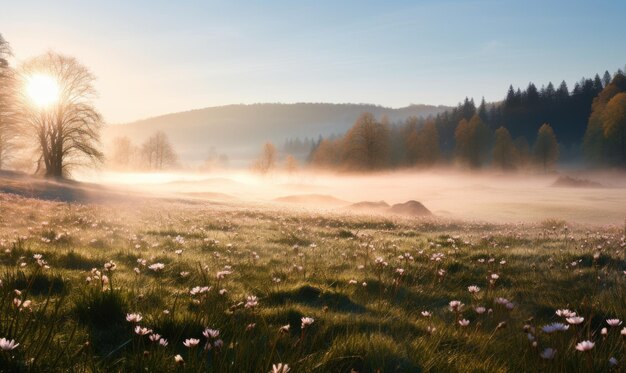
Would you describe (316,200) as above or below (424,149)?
below

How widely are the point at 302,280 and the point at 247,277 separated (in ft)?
3.16

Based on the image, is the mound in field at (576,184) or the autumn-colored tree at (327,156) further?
the autumn-colored tree at (327,156)

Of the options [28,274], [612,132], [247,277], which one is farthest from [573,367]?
[612,132]

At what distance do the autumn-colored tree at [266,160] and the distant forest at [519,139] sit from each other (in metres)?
11.8

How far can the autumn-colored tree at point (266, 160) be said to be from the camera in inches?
4153

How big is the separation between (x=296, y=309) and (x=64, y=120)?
2162 inches

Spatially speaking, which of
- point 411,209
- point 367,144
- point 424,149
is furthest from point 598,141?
point 411,209

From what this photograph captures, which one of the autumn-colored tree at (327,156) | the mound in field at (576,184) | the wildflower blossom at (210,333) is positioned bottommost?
the mound in field at (576,184)

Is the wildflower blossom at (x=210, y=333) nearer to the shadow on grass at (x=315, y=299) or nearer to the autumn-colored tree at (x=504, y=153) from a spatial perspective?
the shadow on grass at (x=315, y=299)

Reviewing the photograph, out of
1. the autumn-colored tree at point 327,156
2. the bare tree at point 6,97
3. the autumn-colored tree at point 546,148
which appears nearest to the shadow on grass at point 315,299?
→ the bare tree at point 6,97

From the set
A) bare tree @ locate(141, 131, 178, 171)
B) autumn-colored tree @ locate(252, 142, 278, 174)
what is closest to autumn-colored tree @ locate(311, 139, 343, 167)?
autumn-colored tree @ locate(252, 142, 278, 174)

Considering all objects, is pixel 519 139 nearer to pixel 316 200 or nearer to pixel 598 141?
pixel 598 141

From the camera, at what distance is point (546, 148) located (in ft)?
295

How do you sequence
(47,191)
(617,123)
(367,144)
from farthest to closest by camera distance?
(367,144), (617,123), (47,191)
